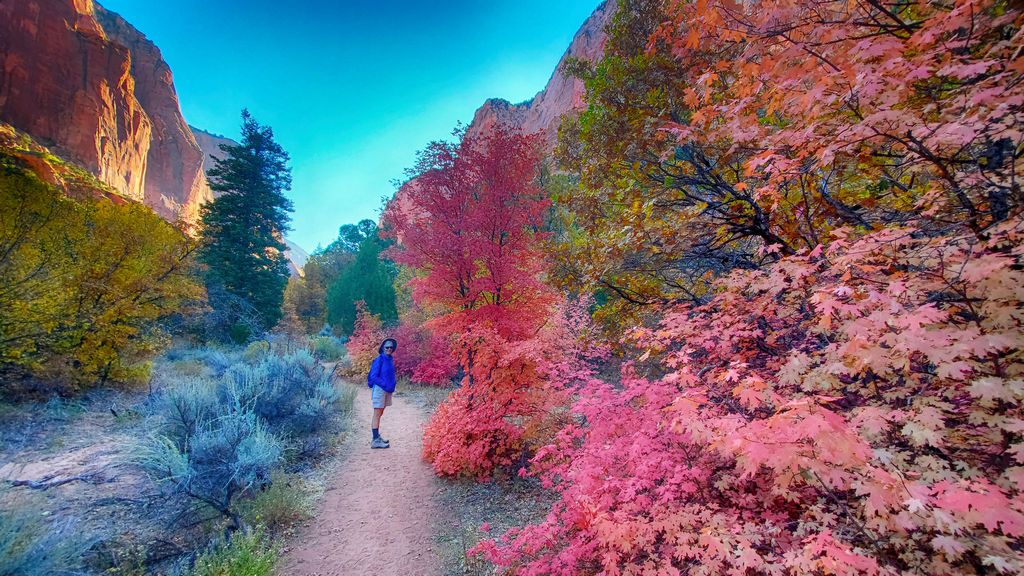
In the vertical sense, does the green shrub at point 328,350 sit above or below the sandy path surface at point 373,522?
above

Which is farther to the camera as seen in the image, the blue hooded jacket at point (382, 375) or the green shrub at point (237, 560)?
the blue hooded jacket at point (382, 375)

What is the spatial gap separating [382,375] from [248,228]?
16465mm

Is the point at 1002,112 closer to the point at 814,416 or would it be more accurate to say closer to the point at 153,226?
the point at 814,416

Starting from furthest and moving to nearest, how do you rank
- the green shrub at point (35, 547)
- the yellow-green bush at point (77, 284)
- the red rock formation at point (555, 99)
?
the red rock formation at point (555, 99), the yellow-green bush at point (77, 284), the green shrub at point (35, 547)

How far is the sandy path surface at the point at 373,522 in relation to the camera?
371 cm

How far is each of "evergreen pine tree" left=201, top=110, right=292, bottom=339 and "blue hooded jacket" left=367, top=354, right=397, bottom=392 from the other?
1280cm

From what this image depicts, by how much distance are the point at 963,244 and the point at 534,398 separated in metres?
4.23

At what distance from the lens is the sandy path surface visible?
12.2ft

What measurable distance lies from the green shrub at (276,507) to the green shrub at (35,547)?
131cm

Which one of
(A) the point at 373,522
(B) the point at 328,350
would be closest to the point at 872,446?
(A) the point at 373,522

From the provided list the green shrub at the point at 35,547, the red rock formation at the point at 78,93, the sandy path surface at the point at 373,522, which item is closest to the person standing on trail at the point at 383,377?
the sandy path surface at the point at 373,522

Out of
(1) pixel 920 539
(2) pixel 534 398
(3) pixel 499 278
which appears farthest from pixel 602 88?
(1) pixel 920 539

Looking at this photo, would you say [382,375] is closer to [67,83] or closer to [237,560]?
[237,560]

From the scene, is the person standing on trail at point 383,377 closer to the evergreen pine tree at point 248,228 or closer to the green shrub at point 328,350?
the green shrub at point 328,350
